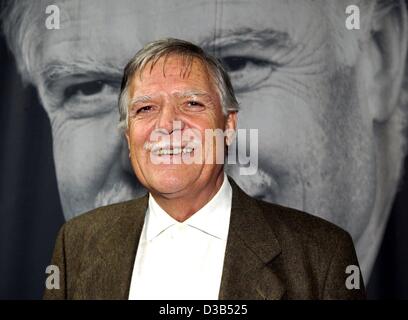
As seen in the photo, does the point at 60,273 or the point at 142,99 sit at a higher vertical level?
the point at 142,99

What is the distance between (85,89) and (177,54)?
104cm

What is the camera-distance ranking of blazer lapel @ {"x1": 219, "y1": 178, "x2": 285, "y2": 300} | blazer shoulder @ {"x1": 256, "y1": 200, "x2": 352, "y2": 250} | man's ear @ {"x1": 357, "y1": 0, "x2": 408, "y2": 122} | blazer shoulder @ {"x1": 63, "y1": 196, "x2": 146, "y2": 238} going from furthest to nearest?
man's ear @ {"x1": 357, "y1": 0, "x2": 408, "y2": 122}
blazer shoulder @ {"x1": 63, "y1": 196, "x2": 146, "y2": 238}
blazer shoulder @ {"x1": 256, "y1": 200, "x2": 352, "y2": 250}
blazer lapel @ {"x1": 219, "y1": 178, "x2": 285, "y2": 300}

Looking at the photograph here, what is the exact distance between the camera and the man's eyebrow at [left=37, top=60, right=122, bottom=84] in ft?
7.77

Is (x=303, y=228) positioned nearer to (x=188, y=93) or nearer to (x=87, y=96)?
(x=188, y=93)

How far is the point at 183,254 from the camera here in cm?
147

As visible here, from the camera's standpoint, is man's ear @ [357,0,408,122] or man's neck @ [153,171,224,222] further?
man's ear @ [357,0,408,122]

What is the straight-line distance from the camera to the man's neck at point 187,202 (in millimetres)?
1501

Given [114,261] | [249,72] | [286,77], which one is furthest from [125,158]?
[114,261]

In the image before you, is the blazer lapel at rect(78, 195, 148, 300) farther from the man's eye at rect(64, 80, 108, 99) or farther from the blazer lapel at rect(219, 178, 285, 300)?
the man's eye at rect(64, 80, 108, 99)

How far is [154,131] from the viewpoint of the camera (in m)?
1.45

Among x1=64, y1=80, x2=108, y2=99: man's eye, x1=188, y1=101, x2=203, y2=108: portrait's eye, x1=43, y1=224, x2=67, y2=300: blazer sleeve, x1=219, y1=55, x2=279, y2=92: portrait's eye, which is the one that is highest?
x1=219, y1=55, x2=279, y2=92: portrait's eye

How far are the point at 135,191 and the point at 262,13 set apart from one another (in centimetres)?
92

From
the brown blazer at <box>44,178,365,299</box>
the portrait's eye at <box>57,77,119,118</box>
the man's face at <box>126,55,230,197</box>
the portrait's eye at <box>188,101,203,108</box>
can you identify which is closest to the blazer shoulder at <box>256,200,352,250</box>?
the brown blazer at <box>44,178,365,299</box>

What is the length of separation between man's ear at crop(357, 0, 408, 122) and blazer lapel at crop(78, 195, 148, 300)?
122cm
